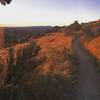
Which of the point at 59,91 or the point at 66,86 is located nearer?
the point at 59,91

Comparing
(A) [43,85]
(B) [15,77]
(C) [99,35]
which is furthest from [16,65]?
(C) [99,35]

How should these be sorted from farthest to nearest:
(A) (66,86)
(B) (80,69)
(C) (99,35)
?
1. (C) (99,35)
2. (B) (80,69)
3. (A) (66,86)

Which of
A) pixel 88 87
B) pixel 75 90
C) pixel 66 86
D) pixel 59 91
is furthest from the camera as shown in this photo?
pixel 88 87

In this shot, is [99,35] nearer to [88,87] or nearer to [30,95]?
[88,87]

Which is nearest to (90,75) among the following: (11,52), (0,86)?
(11,52)

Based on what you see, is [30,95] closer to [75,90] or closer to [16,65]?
[16,65]

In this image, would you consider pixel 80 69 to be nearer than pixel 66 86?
No

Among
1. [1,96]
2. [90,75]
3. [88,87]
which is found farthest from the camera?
[90,75]

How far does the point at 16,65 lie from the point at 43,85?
122 cm

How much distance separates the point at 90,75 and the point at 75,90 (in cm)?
427

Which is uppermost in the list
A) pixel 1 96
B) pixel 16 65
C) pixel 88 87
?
pixel 16 65

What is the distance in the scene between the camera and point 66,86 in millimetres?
14039

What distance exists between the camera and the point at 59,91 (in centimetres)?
1250

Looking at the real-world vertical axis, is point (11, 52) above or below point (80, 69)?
above
